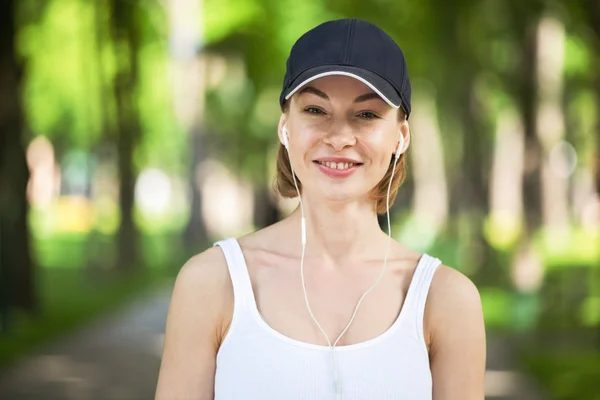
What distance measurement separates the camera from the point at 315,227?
2809 mm

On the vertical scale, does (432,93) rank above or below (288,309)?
above

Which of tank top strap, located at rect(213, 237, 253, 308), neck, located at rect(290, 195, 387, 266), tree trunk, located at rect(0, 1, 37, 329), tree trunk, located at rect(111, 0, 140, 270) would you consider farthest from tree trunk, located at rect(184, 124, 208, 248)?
tank top strap, located at rect(213, 237, 253, 308)

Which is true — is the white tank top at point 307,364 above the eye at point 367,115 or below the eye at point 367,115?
below

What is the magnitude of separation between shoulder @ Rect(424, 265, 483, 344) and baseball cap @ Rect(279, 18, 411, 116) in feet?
1.52

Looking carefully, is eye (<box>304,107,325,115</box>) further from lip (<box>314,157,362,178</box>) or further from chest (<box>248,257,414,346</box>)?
chest (<box>248,257,414,346</box>)

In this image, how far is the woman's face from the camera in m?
2.58

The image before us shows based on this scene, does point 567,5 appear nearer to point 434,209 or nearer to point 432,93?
point 432,93

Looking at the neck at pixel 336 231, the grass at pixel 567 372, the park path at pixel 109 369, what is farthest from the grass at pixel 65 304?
the neck at pixel 336 231

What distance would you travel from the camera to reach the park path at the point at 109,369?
10.0 m

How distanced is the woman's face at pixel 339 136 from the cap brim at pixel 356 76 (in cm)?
5

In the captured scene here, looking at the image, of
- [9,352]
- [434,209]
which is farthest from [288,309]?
[434,209]

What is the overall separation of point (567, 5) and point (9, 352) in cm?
852

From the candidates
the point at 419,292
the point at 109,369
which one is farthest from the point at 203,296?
the point at 109,369

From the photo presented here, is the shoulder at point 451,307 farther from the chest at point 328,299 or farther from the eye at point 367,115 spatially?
the eye at point 367,115
